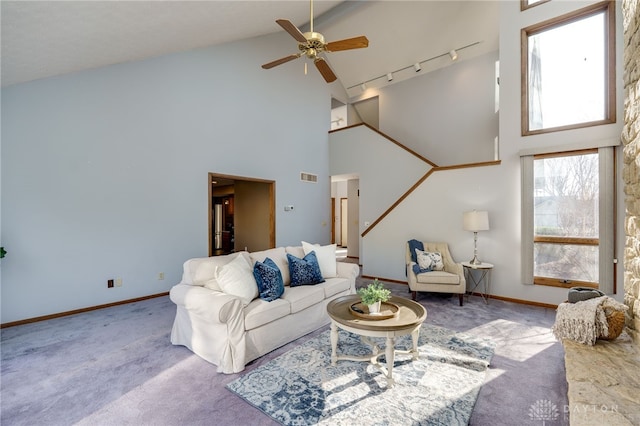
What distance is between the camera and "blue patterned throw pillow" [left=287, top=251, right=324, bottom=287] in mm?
3221

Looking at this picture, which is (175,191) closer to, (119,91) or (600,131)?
(119,91)

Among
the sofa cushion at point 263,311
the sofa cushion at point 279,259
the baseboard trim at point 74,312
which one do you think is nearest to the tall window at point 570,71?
the sofa cushion at point 279,259

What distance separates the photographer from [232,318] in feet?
7.49

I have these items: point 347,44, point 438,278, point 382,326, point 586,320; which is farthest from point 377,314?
point 347,44

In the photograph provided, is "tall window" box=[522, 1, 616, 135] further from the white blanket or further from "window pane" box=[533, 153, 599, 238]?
the white blanket

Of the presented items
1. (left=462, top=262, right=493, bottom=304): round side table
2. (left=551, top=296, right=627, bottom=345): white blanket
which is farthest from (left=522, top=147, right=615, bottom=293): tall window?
(left=551, top=296, right=627, bottom=345): white blanket

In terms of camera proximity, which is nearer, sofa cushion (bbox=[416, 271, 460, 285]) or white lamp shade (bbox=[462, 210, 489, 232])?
sofa cushion (bbox=[416, 271, 460, 285])

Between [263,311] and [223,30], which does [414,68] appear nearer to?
[223,30]

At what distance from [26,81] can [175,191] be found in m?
2.10

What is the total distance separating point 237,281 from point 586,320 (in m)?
2.83

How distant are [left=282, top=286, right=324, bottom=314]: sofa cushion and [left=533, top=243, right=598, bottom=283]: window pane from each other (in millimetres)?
3327

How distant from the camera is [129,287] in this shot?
4098 millimetres

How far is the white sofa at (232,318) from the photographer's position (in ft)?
7.46

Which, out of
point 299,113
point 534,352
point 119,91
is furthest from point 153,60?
point 534,352
